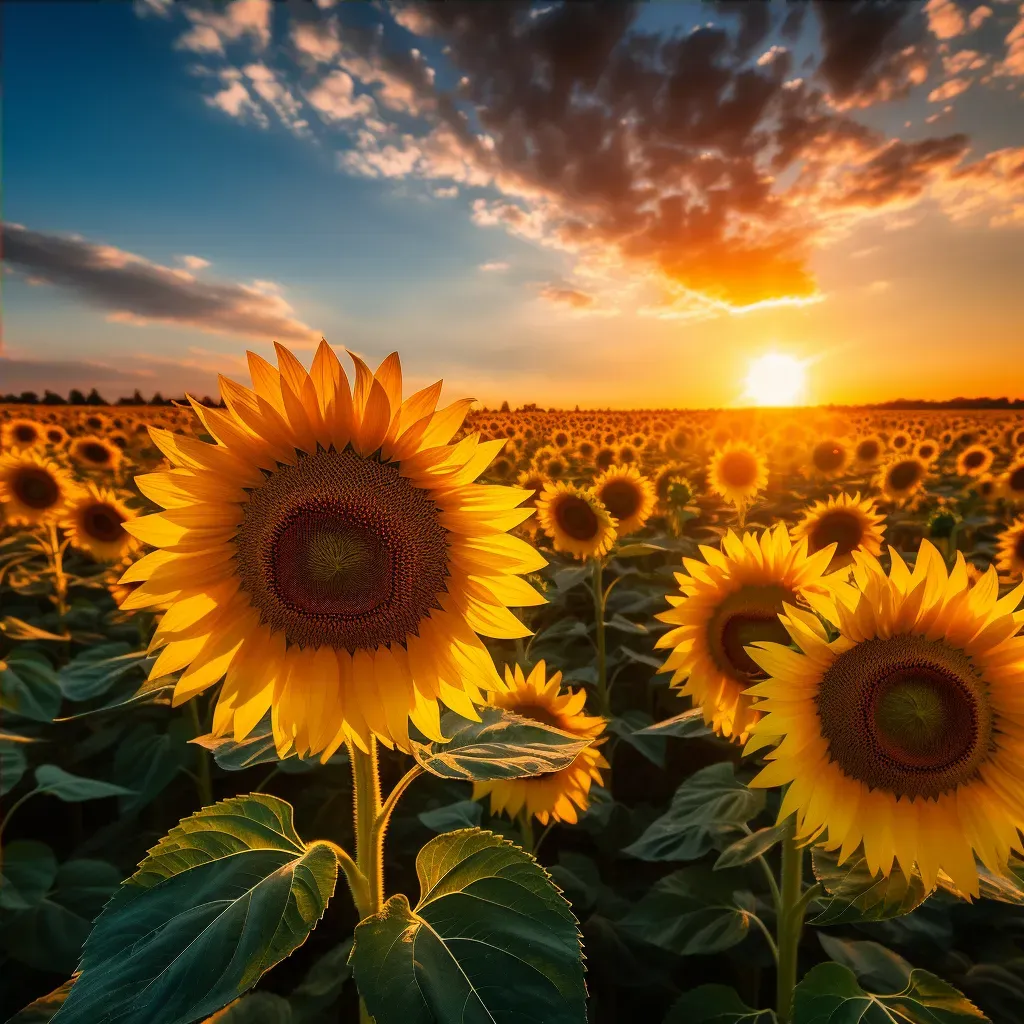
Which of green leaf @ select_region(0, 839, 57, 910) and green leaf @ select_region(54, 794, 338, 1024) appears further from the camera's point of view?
green leaf @ select_region(0, 839, 57, 910)

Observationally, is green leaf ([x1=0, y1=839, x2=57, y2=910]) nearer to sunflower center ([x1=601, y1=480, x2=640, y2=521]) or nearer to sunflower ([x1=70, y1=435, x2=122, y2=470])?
sunflower center ([x1=601, y1=480, x2=640, y2=521])

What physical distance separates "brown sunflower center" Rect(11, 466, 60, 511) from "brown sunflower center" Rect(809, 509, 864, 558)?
7590 millimetres

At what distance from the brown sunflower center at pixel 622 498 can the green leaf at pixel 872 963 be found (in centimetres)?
511

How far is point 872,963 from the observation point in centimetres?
261

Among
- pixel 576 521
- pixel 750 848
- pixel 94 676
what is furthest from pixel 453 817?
pixel 576 521

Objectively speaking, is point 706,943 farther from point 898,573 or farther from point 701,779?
point 898,573

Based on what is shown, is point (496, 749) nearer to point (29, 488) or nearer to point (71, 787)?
point (71, 787)

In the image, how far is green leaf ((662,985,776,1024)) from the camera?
245cm

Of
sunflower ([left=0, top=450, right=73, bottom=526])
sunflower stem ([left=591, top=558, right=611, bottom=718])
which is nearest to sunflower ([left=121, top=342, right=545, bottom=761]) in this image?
sunflower stem ([left=591, top=558, right=611, bottom=718])

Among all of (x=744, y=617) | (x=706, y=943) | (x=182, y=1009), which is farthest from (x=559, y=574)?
(x=182, y=1009)

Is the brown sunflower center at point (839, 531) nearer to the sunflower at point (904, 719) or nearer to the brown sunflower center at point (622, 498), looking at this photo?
the brown sunflower center at point (622, 498)

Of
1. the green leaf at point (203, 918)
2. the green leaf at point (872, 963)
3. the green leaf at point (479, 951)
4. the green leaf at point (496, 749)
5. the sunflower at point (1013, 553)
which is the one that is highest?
the green leaf at point (496, 749)

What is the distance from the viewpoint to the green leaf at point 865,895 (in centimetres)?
172

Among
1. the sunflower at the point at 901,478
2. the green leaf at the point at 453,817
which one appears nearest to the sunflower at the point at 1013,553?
the sunflower at the point at 901,478
